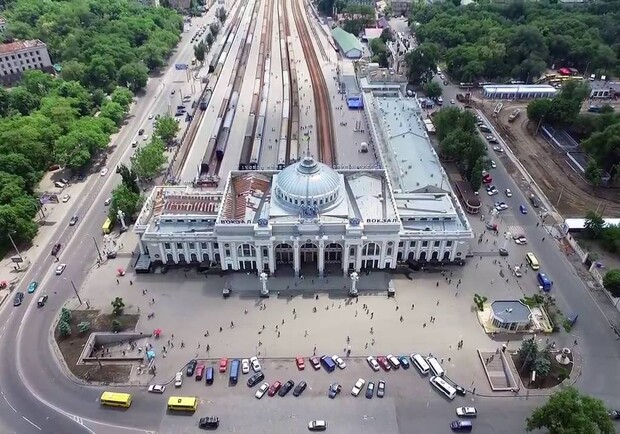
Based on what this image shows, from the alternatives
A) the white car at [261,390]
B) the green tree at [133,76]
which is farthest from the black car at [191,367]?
the green tree at [133,76]

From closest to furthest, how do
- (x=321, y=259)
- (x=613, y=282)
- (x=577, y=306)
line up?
(x=613, y=282)
(x=577, y=306)
(x=321, y=259)

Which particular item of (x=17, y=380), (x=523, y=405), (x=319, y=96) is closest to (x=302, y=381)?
(x=523, y=405)

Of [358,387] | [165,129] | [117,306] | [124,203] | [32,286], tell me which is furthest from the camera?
[165,129]

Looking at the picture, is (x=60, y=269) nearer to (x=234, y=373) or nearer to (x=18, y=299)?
(x=18, y=299)

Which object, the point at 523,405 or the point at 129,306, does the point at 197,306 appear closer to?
the point at 129,306

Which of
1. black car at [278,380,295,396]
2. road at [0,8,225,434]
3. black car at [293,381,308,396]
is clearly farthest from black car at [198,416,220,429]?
black car at [293,381,308,396]

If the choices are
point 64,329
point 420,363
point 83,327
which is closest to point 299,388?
point 420,363

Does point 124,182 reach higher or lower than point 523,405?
higher
